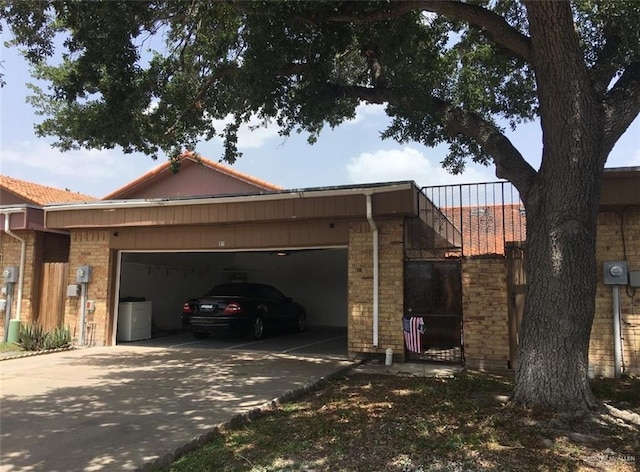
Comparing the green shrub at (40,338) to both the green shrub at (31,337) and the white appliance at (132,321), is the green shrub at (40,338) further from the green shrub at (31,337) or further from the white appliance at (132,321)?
the white appliance at (132,321)

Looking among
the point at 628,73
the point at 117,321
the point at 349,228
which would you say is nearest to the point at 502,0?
the point at 628,73

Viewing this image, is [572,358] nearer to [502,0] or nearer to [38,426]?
[38,426]

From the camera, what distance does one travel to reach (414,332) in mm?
9367

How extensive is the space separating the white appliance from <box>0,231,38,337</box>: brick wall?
79.4 inches

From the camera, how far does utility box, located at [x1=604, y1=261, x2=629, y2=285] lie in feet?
26.9

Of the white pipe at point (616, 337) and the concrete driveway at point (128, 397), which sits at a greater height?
the white pipe at point (616, 337)

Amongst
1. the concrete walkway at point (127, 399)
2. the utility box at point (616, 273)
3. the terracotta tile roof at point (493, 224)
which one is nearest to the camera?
the concrete walkway at point (127, 399)

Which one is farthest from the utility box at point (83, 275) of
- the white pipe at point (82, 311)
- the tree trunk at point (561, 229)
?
the tree trunk at point (561, 229)

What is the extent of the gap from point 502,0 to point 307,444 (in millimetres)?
7922

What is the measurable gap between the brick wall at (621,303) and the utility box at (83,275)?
10491 mm

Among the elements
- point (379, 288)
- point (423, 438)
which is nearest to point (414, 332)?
point (379, 288)

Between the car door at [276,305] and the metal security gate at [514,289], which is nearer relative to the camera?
the metal security gate at [514,289]

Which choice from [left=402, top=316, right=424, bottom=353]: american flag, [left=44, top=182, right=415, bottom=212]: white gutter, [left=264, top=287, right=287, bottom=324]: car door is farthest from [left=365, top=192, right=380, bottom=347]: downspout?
[left=264, top=287, right=287, bottom=324]: car door

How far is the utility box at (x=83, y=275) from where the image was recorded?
464 inches
